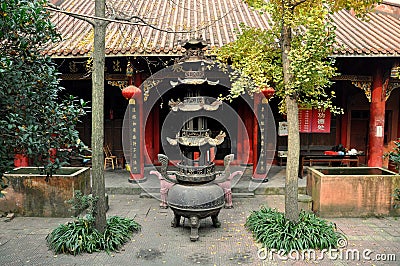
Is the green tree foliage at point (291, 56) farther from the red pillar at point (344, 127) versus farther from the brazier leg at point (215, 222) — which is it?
the red pillar at point (344, 127)

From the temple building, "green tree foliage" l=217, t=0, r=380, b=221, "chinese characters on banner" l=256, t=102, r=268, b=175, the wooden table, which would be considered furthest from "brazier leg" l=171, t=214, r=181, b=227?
the wooden table

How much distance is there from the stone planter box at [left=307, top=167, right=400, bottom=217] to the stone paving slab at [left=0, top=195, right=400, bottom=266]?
17 cm

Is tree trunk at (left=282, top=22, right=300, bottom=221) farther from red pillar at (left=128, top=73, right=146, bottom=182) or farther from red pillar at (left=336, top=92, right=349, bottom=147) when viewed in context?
red pillar at (left=336, top=92, right=349, bottom=147)

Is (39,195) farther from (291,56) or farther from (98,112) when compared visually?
(291,56)

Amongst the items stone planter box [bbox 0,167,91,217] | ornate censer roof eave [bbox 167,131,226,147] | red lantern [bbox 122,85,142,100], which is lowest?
stone planter box [bbox 0,167,91,217]

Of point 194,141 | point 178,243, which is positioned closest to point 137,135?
point 194,141

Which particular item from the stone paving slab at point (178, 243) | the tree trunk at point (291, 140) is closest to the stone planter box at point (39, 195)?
the stone paving slab at point (178, 243)

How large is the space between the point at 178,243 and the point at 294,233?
1833 millimetres

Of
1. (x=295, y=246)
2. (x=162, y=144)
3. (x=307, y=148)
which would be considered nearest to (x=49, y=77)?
(x=295, y=246)

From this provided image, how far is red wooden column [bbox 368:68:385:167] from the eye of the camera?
8.70 metres

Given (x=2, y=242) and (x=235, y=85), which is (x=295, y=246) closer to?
(x=235, y=85)

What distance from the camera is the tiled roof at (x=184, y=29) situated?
759cm

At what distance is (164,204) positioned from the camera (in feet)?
23.3
